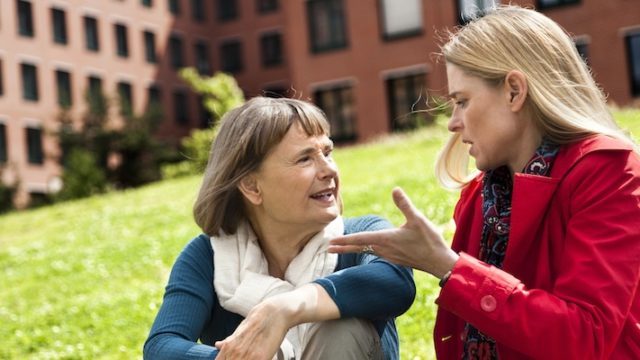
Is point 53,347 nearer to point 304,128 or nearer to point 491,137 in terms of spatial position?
point 304,128

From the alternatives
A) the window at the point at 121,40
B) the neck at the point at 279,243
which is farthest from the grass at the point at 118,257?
the window at the point at 121,40

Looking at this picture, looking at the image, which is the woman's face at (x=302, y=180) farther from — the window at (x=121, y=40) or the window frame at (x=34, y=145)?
the window at (x=121, y=40)

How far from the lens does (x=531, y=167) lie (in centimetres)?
352

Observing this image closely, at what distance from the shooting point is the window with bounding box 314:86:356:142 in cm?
3941

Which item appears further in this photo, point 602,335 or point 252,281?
point 252,281

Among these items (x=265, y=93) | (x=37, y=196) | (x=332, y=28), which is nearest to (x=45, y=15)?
(x=37, y=196)

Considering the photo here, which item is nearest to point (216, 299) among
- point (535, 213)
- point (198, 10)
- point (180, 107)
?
point (535, 213)

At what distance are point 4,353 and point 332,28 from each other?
32105 mm

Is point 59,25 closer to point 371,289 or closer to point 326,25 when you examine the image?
point 326,25

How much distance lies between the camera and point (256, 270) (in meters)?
4.34

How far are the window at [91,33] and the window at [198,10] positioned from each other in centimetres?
930

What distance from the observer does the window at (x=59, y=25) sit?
169 feet

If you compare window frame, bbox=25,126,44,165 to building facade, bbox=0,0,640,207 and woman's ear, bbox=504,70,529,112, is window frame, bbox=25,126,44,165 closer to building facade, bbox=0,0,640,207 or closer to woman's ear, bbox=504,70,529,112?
building facade, bbox=0,0,640,207

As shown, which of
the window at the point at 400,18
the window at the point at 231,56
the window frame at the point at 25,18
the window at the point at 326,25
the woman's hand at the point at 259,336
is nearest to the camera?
the woman's hand at the point at 259,336
